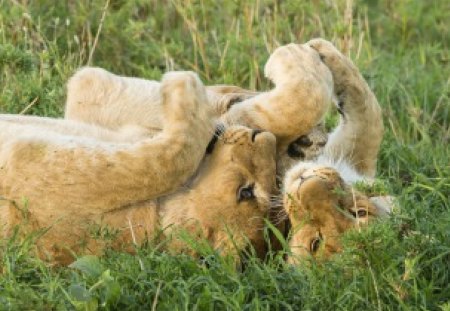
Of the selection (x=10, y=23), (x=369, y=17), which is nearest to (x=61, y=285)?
(x=10, y=23)

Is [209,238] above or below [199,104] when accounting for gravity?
below

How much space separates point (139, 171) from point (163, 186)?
0.11m

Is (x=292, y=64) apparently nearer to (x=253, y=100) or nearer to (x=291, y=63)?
(x=291, y=63)

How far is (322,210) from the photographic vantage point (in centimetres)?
420

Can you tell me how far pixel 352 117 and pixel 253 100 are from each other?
1.66 feet

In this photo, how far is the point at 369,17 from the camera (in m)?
7.71

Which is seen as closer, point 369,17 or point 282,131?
point 282,131

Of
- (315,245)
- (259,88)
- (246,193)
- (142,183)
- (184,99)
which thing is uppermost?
(184,99)

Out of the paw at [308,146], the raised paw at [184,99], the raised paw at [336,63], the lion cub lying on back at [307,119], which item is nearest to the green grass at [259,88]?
the lion cub lying on back at [307,119]

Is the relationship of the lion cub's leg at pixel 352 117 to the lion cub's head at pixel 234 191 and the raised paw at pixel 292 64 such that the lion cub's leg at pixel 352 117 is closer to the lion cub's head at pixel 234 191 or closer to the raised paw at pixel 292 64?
the raised paw at pixel 292 64

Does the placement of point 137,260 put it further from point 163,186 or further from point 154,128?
point 154,128

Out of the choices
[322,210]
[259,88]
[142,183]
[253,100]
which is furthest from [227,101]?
[259,88]

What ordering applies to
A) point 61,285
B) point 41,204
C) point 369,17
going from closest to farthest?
point 61,285
point 41,204
point 369,17

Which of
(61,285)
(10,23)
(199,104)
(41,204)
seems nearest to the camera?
(61,285)
